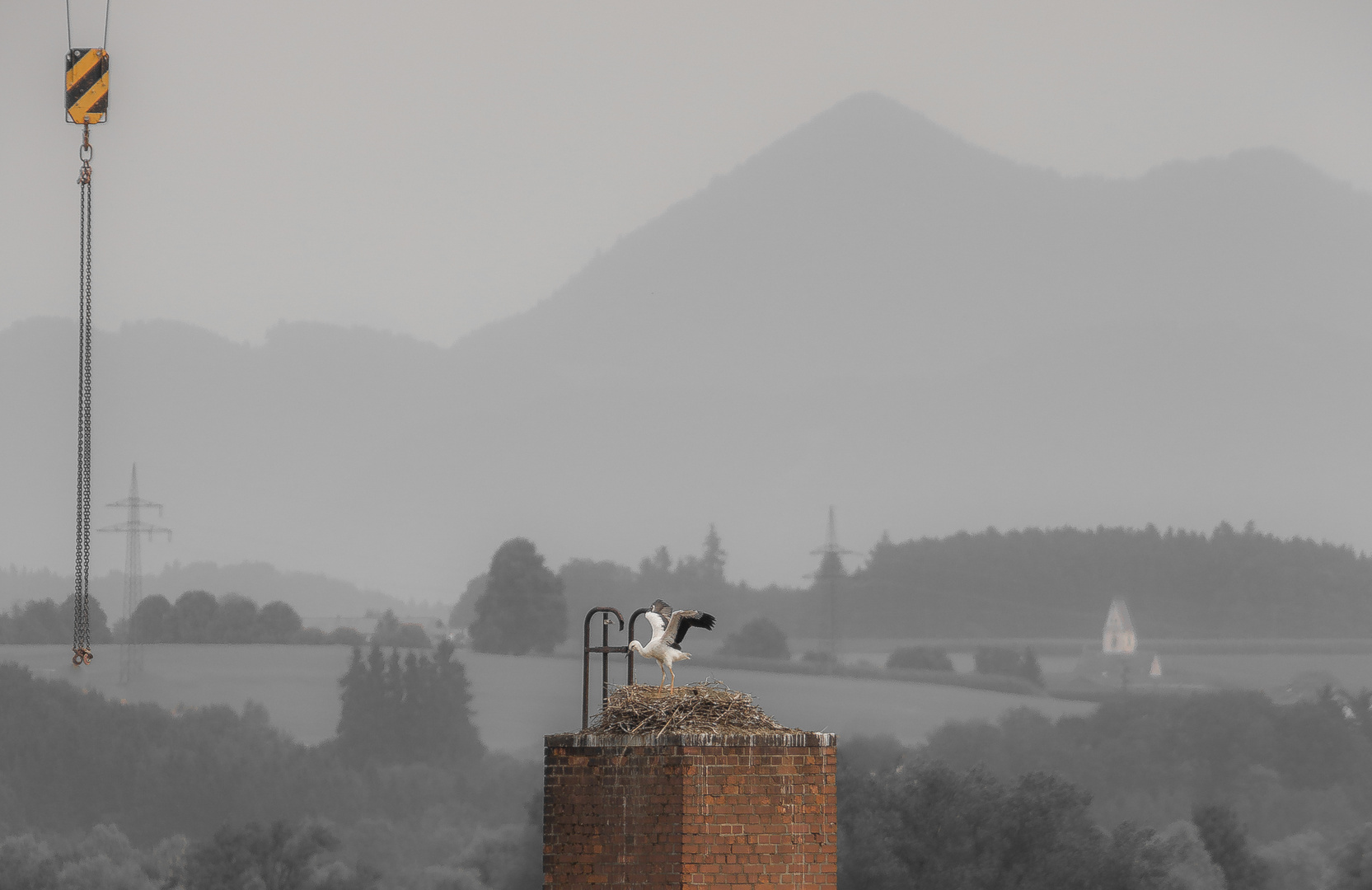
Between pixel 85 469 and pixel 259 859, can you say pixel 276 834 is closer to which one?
pixel 259 859

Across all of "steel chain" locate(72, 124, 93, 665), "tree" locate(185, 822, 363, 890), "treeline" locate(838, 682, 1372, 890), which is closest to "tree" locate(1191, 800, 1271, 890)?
→ "treeline" locate(838, 682, 1372, 890)

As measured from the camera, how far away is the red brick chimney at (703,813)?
72.6 ft

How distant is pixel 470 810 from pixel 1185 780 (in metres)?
66.4

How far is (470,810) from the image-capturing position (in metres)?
190

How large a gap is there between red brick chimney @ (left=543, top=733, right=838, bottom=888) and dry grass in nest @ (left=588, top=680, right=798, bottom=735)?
225 millimetres

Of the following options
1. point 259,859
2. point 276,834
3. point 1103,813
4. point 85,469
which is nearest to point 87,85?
point 85,469

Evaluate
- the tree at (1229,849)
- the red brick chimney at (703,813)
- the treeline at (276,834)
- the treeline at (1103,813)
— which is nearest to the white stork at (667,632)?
the red brick chimney at (703,813)

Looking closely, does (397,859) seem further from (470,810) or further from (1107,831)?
(1107,831)

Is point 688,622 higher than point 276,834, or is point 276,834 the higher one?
point 688,622

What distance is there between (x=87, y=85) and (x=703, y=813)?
3261 centimetres

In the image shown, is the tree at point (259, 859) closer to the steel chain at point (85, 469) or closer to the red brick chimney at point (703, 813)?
the steel chain at point (85, 469)

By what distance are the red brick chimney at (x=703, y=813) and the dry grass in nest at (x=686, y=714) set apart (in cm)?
23

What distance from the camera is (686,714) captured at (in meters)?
22.9

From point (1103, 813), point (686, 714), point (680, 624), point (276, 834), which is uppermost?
point (680, 624)
